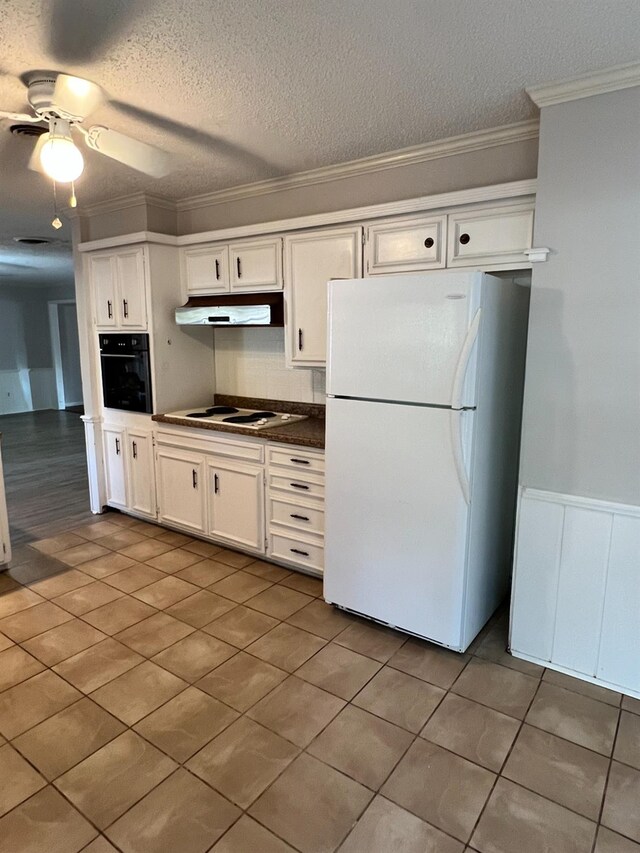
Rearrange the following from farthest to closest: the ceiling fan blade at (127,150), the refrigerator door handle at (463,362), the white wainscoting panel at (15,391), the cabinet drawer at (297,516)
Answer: the white wainscoting panel at (15,391), the cabinet drawer at (297,516), the refrigerator door handle at (463,362), the ceiling fan blade at (127,150)

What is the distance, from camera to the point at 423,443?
2314 mm

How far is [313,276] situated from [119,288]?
1608 mm

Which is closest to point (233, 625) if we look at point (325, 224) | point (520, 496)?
point (520, 496)

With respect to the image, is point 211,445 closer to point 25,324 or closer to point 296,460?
point 296,460

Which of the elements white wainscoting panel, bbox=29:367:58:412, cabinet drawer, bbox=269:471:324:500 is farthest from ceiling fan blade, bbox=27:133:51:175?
white wainscoting panel, bbox=29:367:58:412

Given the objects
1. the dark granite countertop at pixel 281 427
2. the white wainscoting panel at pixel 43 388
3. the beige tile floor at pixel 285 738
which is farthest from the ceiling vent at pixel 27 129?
the white wainscoting panel at pixel 43 388

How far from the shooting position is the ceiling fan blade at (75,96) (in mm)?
1867

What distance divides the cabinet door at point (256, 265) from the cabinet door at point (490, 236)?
1.12 m

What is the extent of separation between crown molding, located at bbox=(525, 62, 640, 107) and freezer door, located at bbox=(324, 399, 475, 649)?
129cm

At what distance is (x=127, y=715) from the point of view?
2.06 m

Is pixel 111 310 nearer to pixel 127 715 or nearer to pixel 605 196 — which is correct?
pixel 127 715

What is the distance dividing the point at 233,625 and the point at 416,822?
1317 millimetres

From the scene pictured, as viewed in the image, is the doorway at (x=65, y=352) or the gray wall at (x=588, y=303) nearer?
the gray wall at (x=588, y=303)

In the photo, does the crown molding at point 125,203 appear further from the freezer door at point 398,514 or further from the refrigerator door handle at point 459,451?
the refrigerator door handle at point 459,451
